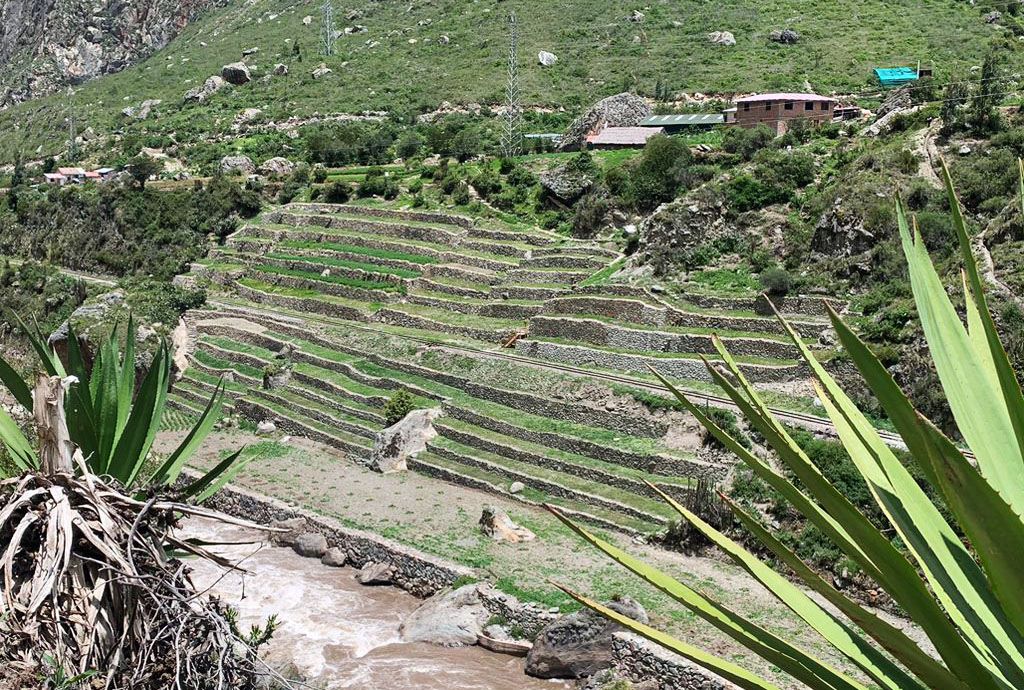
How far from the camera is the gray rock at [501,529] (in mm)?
21484

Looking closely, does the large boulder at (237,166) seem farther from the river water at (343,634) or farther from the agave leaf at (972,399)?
the agave leaf at (972,399)

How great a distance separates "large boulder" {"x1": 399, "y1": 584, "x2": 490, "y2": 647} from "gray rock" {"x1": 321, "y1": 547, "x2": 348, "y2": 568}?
329 centimetres

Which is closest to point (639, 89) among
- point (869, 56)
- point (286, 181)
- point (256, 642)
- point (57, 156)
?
point (869, 56)

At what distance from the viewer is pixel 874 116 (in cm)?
Answer: 4122

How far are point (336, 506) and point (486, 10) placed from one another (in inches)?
2718

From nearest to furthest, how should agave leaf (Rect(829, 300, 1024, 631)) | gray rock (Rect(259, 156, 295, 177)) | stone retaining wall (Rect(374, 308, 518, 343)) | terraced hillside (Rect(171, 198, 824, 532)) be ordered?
1. agave leaf (Rect(829, 300, 1024, 631))
2. terraced hillside (Rect(171, 198, 824, 532))
3. stone retaining wall (Rect(374, 308, 518, 343))
4. gray rock (Rect(259, 156, 295, 177))

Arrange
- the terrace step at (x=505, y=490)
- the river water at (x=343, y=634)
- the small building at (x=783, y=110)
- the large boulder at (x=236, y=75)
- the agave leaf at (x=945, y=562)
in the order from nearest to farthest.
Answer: the agave leaf at (x=945, y=562), the river water at (x=343, y=634), the terrace step at (x=505, y=490), the small building at (x=783, y=110), the large boulder at (x=236, y=75)

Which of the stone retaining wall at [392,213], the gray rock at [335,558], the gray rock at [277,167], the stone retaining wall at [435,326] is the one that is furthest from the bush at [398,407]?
the gray rock at [277,167]

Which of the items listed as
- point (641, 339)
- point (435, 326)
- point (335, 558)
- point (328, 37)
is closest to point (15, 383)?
point (335, 558)

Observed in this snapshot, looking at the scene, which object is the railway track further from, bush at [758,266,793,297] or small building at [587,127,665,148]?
small building at [587,127,665,148]

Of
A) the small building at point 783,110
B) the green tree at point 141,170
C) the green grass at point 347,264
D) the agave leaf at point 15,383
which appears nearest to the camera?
the agave leaf at point 15,383

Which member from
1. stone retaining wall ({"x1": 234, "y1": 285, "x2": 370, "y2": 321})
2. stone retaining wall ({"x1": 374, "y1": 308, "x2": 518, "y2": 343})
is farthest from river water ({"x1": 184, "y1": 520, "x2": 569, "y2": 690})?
stone retaining wall ({"x1": 234, "y1": 285, "x2": 370, "y2": 321})

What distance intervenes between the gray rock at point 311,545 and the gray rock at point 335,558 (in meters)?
0.19

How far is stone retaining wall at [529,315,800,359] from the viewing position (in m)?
27.0
